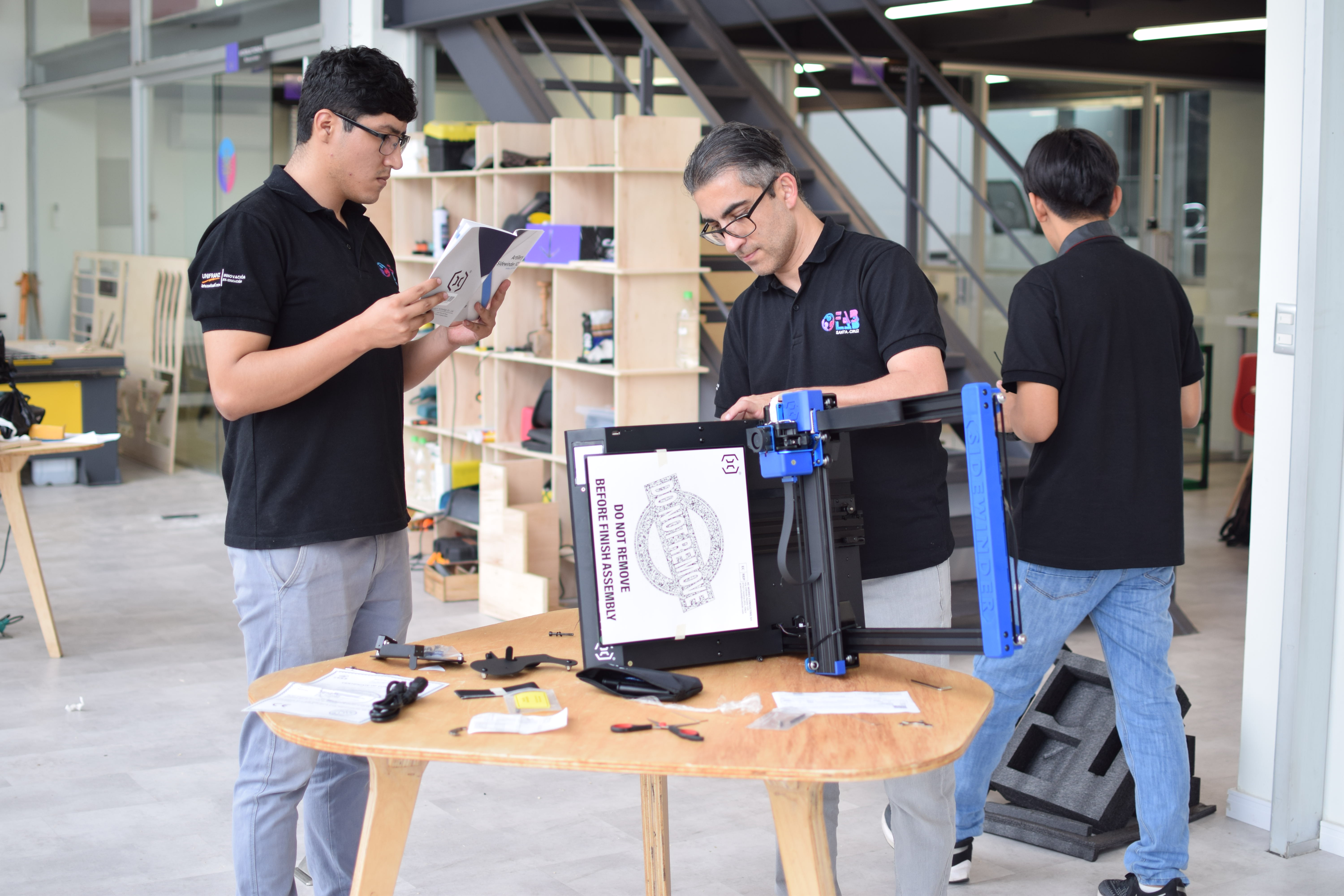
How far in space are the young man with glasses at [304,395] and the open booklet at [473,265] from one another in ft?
0.26

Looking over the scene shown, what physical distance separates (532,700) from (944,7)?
6.35m

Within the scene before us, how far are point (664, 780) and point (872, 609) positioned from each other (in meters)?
0.49

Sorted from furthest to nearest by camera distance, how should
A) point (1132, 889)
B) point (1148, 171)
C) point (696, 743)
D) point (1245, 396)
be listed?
1. point (1148, 171)
2. point (1245, 396)
3. point (1132, 889)
4. point (696, 743)

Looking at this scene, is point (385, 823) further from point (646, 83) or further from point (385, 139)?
point (646, 83)

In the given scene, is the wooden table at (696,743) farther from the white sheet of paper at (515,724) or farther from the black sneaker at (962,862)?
the black sneaker at (962,862)

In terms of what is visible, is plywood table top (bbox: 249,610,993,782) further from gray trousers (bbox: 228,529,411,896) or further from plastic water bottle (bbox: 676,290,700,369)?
plastic water bottle (bbox: 676,290,700,369)

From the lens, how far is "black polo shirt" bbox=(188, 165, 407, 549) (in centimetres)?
222

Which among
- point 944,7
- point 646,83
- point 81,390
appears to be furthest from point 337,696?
point 81,390

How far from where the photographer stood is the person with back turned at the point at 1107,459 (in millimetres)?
2768

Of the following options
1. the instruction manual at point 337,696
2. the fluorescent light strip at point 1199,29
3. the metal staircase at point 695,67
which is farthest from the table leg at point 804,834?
the fluorescent light strip at point 1199,29

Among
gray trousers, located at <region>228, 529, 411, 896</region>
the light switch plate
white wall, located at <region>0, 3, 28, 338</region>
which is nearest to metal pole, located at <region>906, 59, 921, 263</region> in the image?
the light switch plate

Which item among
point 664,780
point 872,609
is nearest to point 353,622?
point 664,780

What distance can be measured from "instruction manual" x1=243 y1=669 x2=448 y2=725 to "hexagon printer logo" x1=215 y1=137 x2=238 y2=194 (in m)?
7.39

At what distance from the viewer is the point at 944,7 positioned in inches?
289
